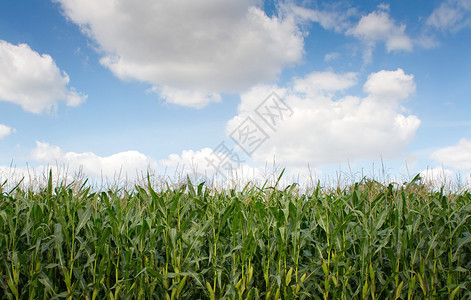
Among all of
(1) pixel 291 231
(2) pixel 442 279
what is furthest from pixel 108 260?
(2) pixel 442 279

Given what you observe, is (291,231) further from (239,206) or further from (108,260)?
(108,260)

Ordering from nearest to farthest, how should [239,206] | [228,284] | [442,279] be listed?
[228,284] < [239,206] < [442,279]

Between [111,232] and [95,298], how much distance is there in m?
0.71

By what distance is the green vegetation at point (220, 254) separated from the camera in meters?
3.35

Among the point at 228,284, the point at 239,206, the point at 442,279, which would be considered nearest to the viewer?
the point at 228,284

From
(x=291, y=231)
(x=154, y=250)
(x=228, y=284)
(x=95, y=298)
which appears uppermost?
(x=291, y=231)

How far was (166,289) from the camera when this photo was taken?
337 cm

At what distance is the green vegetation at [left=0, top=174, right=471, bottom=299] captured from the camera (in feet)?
11.0

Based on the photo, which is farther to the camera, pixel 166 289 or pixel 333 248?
pixel 333 248

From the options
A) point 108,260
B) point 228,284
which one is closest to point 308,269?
point 228,284

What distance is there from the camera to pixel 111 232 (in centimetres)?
339

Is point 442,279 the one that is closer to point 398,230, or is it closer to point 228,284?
point 398,230

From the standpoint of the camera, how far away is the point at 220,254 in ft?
11.8

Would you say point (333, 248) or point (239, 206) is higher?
point (239, 206)
